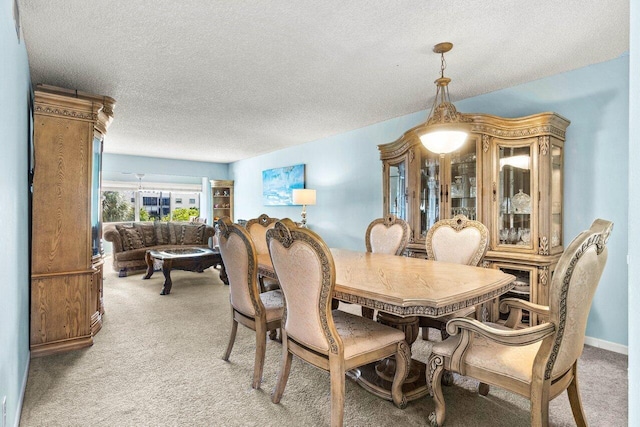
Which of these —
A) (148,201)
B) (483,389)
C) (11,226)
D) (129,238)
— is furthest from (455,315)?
(148,201)

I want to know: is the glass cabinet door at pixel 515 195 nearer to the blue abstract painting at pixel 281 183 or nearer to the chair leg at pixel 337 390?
the chair leg at pixel 337 390

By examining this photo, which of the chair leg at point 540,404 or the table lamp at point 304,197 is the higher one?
the table lamp at point 304,197

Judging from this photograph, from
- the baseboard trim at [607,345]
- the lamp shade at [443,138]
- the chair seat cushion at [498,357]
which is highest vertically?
the lamp shade at [443,138]

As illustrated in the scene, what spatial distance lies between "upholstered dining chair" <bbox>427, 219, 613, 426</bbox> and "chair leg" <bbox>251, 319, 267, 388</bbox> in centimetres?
101

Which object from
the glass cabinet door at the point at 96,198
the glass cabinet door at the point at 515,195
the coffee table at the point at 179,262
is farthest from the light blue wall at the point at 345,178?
the glass cabinet door at the point at 96,198

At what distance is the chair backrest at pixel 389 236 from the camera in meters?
3.04

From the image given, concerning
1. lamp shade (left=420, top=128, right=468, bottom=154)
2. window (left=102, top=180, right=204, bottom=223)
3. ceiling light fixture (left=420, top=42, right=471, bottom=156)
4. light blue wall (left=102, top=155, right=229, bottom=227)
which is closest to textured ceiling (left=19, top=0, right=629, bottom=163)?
ceiling light fixture (left=420, top=42, right=471, bottom=156)

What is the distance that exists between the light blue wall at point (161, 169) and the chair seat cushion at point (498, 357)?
620cm

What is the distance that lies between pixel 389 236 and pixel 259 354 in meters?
1.58

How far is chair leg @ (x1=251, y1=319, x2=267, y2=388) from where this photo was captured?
6.89 ft

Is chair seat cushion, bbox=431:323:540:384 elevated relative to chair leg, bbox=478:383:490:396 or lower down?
elevated

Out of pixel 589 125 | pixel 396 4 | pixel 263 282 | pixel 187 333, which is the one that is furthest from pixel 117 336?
pixel 589 125

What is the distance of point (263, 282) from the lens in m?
3.24

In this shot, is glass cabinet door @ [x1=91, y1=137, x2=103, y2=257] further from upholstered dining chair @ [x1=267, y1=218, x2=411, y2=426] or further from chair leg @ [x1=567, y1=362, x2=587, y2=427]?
chair leg @ [x1=567, y1=362, x2=587, y2=427]
